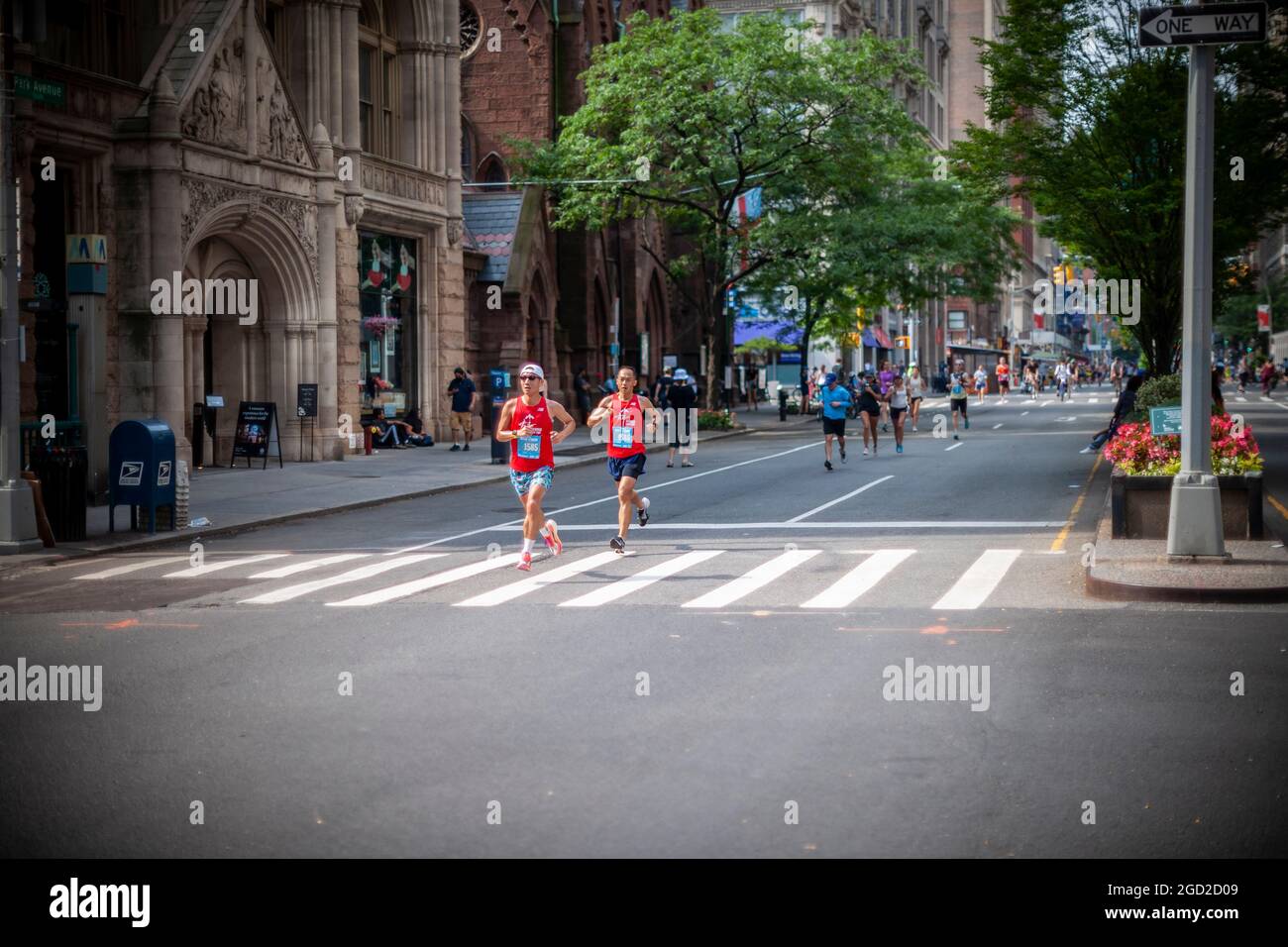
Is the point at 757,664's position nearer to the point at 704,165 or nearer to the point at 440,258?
the point at 440,258

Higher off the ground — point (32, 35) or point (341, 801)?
point (32, 35)

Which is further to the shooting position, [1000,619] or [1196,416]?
[1196,416]

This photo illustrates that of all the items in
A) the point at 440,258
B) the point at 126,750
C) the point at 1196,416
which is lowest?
the point at 126,750

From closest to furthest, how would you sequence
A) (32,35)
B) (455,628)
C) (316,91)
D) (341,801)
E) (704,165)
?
(341,801), (455,628), (32,35), (316,91), (704,165)

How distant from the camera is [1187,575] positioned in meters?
12.9

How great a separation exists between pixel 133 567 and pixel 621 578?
5533mm

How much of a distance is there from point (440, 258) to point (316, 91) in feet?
22.6

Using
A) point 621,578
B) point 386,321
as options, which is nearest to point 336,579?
point 621,578

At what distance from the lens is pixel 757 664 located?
9883 mm

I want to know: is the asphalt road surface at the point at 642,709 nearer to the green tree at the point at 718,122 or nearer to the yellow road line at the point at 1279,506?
the yellow road line at the point at 1279,506

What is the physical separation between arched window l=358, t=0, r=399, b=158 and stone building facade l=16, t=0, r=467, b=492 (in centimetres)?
6

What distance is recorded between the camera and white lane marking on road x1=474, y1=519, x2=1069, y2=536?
1881cm

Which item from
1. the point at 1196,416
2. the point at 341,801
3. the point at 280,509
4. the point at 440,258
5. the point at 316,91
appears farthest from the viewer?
the point at 440,258

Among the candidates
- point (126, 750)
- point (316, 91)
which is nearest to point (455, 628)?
point (126, 750)
